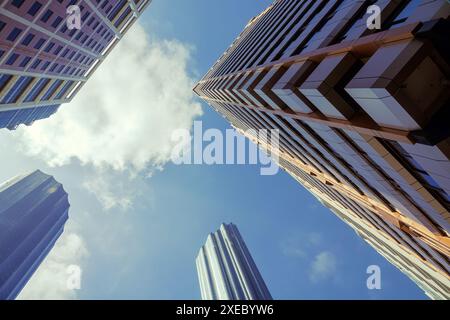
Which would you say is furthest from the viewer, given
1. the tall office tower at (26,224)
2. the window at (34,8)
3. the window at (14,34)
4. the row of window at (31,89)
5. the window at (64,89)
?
the tall office tower at (26,224)

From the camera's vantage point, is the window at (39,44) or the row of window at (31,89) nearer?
the window at (39,44)

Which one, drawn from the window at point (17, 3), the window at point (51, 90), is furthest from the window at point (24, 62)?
the window at point (51, 90)

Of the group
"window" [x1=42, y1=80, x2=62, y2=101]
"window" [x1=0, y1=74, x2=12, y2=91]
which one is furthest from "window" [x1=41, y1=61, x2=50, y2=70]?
"window" [x1=42, y1=80, x2=62, y2=101]

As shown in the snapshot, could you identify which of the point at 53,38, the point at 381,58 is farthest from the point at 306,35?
the point at 53,38

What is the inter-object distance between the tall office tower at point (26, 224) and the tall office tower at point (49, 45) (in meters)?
96.5

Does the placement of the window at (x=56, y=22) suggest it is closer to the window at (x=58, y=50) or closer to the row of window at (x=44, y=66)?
the row of window at (x=44, y=66)

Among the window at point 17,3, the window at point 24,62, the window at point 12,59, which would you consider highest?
the window at point 24,62

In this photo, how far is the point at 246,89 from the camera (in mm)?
18422

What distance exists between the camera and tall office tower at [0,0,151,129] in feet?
110

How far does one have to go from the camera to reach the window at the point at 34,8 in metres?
32.9

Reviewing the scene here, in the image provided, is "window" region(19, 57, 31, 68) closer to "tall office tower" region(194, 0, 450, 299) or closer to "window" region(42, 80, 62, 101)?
"window" region(42, 80, 62, 101)

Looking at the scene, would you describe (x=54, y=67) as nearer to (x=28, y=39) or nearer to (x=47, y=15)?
(x=28, y=39)
